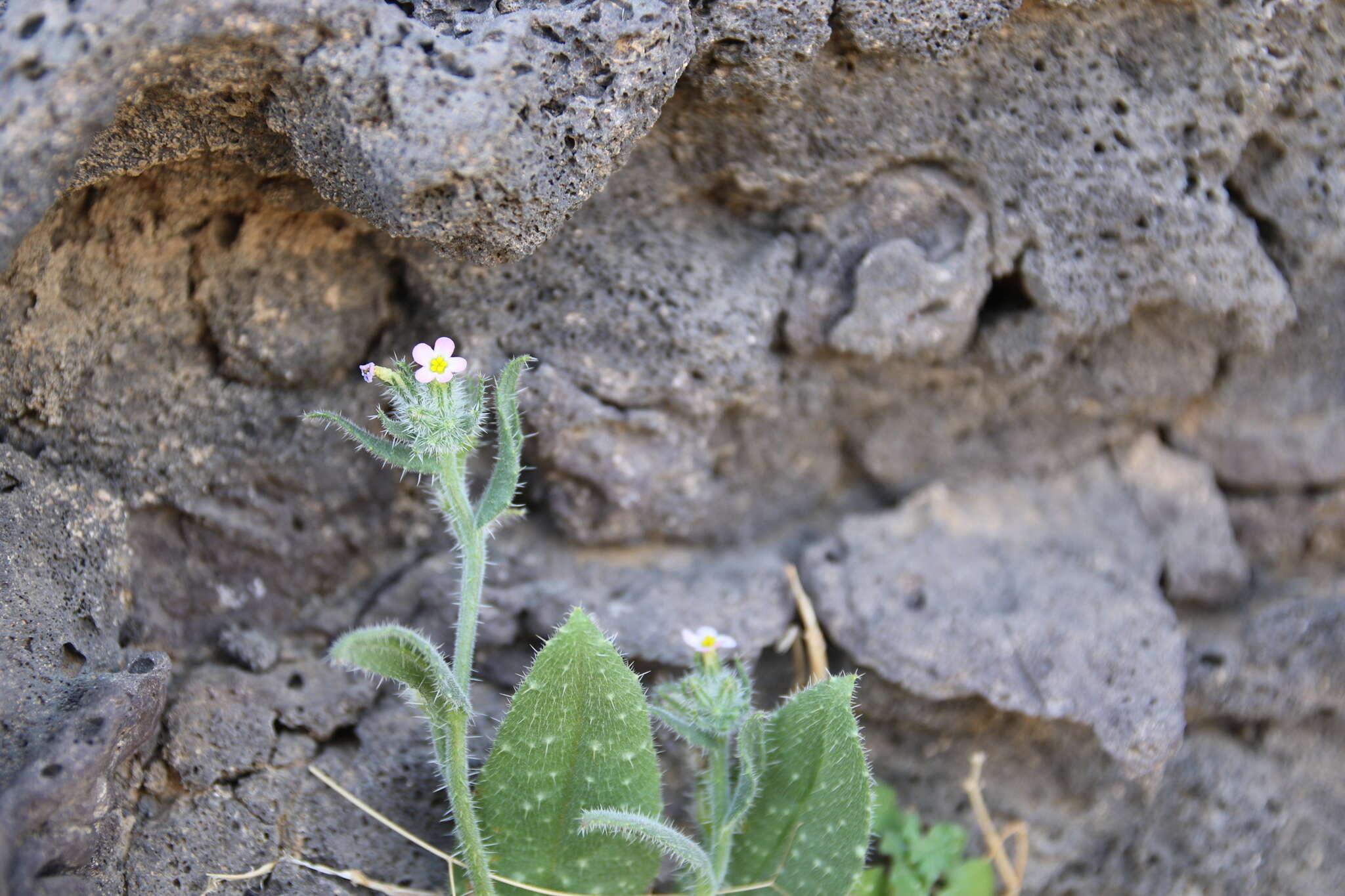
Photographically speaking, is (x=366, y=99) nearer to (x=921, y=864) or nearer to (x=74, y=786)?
(x=74, y=786)

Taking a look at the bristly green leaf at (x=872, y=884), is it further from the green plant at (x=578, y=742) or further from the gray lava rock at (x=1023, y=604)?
the gray lava rock at (x=1023, y=604)

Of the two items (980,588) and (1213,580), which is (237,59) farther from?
(1213,580)

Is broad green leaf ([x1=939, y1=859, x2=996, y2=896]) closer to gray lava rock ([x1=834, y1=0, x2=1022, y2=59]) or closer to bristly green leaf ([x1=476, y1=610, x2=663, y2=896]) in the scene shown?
bristly green leaf ([x1=476, y1=610, x2=663, y2=896])

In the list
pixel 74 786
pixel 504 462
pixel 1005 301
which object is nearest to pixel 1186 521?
pixel 1005 301

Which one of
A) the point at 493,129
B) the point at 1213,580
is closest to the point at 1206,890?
the point at 1213,580

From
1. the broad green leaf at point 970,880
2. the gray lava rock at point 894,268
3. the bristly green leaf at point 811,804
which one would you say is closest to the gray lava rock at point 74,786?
the bristly green leaf at point 811,804
